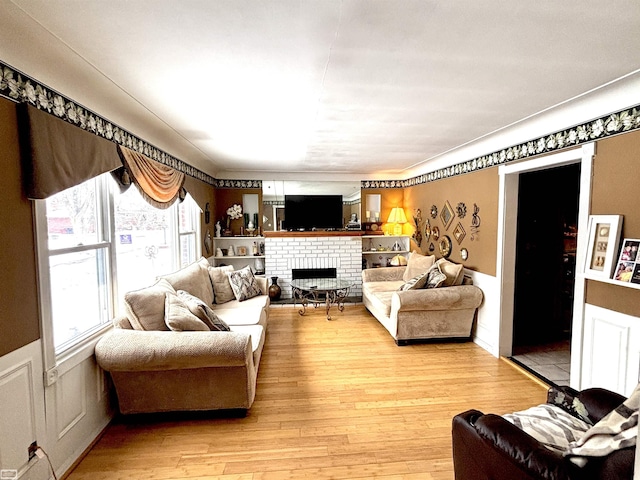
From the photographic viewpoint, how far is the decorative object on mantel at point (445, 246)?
4.52 metres

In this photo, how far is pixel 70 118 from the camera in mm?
1938

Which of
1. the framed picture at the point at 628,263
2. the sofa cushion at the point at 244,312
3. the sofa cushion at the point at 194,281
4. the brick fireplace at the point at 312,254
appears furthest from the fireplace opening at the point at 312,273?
the framed picture at the point at 628,263

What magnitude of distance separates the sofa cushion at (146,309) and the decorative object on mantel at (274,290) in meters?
3.10

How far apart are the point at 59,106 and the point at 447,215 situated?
4357mm

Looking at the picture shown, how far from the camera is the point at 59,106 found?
6.05 ft

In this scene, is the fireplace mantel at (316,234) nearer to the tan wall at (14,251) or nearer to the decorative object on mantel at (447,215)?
the decorative object on mantel at (447,215)

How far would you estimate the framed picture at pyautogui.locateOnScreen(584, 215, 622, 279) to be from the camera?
216cm

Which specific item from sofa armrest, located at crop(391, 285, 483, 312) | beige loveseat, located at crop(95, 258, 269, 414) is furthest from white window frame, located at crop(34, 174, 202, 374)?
sofa armrest, located at crop(391, 285, 483, 312)

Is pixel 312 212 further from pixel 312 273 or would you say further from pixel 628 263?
pixel 628 263

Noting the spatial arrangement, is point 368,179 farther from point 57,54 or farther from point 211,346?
point 57,54

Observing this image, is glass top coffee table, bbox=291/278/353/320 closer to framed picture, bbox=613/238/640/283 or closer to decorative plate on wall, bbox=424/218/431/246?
decorative plate on wall, bbox=424/218/431/246

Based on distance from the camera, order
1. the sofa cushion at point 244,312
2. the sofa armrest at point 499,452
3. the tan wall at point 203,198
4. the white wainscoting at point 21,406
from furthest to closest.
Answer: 1. the tan wall at point 203,198
2. the sofa cushion at point 244,312
3. the white wainscoting at point 21,406
4. the sofa armrest at point 499,452

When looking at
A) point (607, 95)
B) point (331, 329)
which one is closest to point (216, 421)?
point (331, 329)

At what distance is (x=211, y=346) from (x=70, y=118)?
171cm
